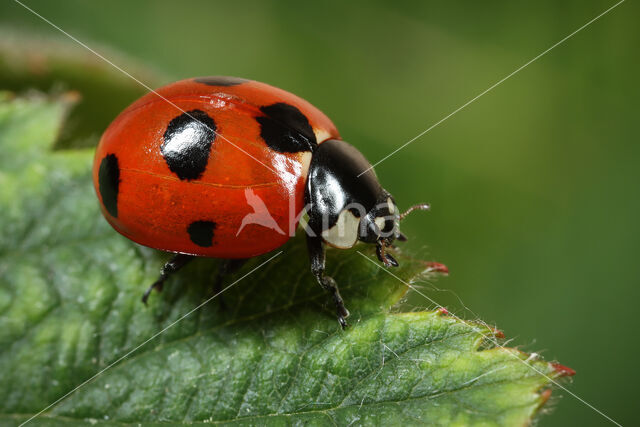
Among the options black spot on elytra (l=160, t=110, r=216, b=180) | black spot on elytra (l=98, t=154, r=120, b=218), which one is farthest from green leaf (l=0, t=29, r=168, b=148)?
black spot on elytra (l=160, t=110, r=216, b=180)

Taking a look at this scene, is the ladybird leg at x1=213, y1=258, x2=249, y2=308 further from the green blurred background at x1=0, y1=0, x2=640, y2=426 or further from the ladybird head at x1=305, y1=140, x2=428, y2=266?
the green blurred background at x1=0, y1=0, x2=640, y2=426

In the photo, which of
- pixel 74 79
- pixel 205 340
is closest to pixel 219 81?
pixel 74 79

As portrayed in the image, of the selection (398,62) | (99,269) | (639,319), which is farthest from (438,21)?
(99,269)

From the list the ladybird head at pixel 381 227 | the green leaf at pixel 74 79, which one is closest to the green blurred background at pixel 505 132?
the green leaf at pixel 74 79

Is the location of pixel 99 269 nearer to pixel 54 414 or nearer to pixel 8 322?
pixel 8 322

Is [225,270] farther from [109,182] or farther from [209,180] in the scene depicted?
[109,182]

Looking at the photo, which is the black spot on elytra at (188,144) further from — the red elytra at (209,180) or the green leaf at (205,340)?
the green leaf at (205,340)

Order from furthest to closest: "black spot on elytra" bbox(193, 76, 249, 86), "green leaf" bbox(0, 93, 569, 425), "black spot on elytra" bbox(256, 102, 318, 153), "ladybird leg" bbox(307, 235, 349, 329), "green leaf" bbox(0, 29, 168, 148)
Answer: "green leaf" bbox(0, 29, 168, 148) < "black spot on elytra" bbox(193, 76, 249, 86) < "black spot on elytra" bbox(256, 102, 318, 153) < "ladybird leg" bbox(307, 235, 349, 329) < "green leaf" bbox(0, 93, 569, 425)
